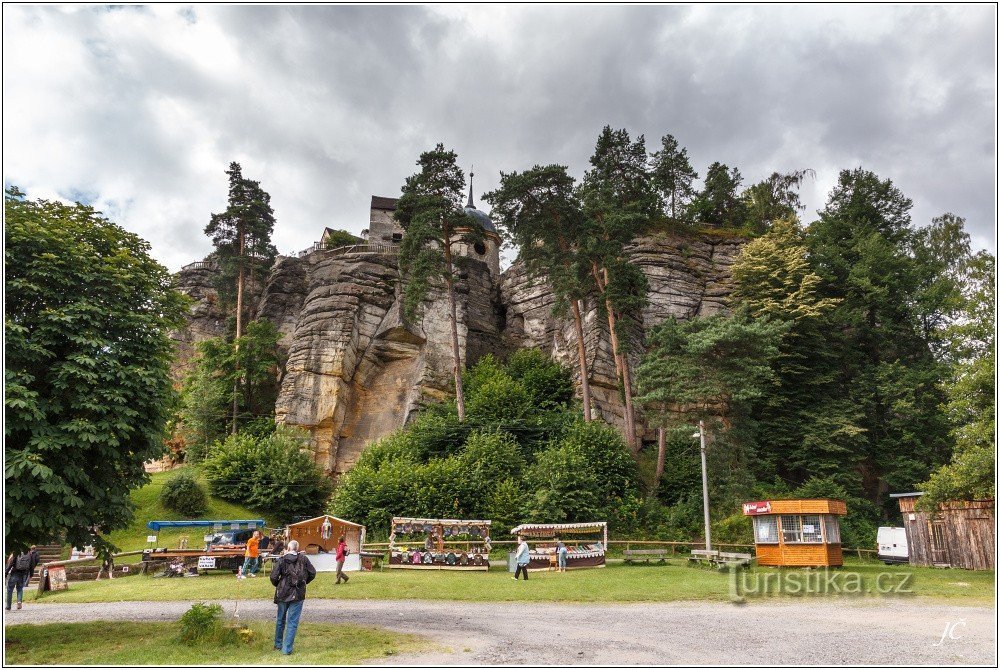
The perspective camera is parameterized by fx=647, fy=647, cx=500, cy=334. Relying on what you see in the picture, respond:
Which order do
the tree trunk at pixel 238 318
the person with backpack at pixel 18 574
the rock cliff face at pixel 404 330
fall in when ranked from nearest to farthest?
the person with backpack at pixel 18 574
the rock cliff face at pixel 404 330
the tree trunk at pixel 238 318

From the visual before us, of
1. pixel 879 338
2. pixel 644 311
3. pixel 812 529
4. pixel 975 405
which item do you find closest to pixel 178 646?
pixel 812 529

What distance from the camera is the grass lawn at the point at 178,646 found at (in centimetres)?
912

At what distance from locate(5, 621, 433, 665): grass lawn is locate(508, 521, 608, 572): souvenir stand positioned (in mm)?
12196

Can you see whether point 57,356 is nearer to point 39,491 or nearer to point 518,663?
point 39,491

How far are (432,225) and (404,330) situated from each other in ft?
23.6

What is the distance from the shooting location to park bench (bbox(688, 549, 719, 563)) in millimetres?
22922

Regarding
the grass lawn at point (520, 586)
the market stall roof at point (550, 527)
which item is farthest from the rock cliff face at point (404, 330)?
the grass lawn at point (520, 586)

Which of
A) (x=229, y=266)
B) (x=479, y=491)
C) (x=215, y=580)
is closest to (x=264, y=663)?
(x=215, y=580)

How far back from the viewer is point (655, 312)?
4109cm

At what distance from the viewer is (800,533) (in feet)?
73.6

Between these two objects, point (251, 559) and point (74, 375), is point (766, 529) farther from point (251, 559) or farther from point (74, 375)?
point (74, 375)

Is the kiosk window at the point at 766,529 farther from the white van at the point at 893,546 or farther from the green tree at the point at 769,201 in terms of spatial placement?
the green tree at the point at 769,201

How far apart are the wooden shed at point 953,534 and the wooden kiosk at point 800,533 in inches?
160

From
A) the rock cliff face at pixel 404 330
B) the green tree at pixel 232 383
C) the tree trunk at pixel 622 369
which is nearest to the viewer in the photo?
the tree trunk at pixel 622 369
